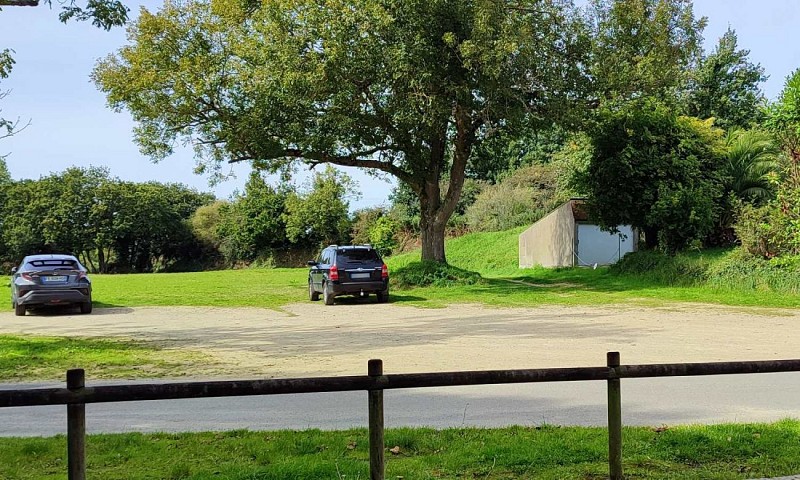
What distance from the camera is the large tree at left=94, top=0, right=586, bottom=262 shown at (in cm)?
2203

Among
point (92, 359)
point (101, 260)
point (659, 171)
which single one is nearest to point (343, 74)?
point (659, 171)

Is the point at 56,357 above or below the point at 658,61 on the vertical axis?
below

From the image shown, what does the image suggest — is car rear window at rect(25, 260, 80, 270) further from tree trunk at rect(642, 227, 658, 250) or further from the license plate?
tree trunk at rect(642, 227, 658, 250)

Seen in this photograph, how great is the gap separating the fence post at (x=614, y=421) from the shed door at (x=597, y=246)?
2951cm

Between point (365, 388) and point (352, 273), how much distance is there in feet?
56.3

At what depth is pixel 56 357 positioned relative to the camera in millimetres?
10789

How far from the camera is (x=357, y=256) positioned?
846 inches

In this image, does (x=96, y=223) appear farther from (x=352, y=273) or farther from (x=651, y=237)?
(x=651, y=237)

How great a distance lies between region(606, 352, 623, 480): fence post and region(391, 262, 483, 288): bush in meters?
21.6

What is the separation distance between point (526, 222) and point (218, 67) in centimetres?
2498

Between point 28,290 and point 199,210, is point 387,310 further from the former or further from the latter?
point 199,210

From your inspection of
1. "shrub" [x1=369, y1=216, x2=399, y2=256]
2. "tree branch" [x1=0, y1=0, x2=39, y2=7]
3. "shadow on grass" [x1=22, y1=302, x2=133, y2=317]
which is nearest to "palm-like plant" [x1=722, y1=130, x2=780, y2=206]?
"shadow on grass" [x1=22, y1=302, x2=133, y2=317]

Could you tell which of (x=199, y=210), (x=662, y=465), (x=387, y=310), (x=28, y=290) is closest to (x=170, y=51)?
(x=28, y=290)

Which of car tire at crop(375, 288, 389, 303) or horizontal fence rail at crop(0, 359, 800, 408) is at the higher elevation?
horizontal fence rail at crop(0, 359, 800, 408)
